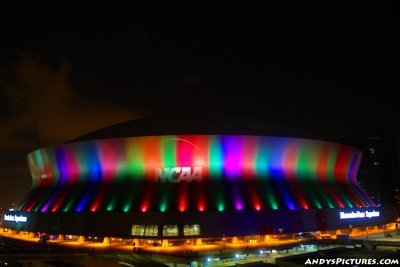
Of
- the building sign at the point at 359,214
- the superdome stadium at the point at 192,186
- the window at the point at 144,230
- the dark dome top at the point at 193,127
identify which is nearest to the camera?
the window at the point at 144,230

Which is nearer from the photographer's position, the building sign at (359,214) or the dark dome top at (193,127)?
the building sign at (359,214)

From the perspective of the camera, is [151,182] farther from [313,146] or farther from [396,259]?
[396,259]

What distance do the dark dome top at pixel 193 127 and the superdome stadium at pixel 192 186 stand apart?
14cm

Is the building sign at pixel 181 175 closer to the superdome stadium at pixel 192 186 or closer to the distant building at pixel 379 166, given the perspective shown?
the superdome stadium at pixel 192 186

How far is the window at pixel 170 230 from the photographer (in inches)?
1249

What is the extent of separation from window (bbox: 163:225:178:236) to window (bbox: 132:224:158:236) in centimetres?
66

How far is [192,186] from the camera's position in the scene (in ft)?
115

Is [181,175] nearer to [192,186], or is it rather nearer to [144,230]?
[192,186]

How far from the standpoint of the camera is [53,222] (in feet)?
117

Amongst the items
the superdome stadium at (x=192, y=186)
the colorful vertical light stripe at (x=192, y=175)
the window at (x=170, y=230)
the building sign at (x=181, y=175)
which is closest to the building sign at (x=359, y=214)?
the superdome stadium at (x=192, y=186)

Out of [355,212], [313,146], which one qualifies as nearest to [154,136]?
[313,146]

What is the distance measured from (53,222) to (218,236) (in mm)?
13963

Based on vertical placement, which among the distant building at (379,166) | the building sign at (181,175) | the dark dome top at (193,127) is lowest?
the building sign at (181,175)

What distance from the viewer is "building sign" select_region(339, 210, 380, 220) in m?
37.5
